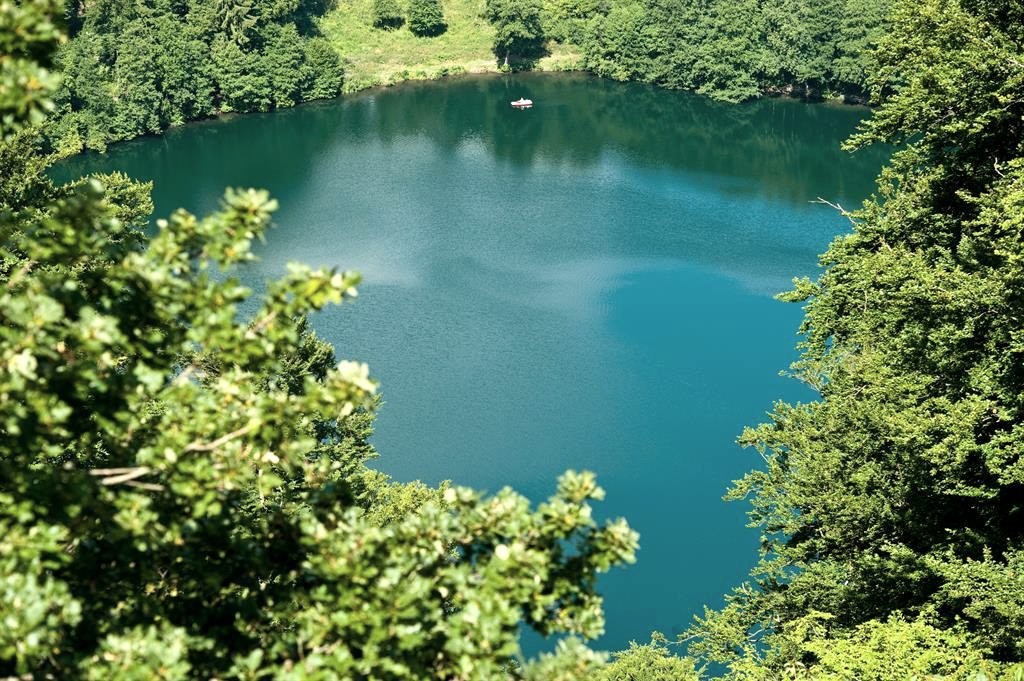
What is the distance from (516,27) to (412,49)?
7.72m

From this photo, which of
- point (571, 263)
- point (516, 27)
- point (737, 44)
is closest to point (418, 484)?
point (571, 263)

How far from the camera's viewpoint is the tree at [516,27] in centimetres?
8288

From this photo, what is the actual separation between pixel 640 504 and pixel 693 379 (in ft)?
25.2

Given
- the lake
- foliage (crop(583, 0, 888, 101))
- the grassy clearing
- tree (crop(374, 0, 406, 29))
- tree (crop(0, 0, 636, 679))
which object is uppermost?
tree (crop(0, 0, 636, 679))

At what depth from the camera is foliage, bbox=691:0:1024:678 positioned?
1744 centimetres

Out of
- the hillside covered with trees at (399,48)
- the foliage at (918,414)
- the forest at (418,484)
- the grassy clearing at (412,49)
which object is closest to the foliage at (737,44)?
the hillside covered with trees at (399,48)

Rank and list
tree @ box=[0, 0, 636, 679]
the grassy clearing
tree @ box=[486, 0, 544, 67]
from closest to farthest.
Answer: tree @ box=[0, 0, 636, 679]
tree @ box=[486, 0, 544, 67]
the grassy clearing

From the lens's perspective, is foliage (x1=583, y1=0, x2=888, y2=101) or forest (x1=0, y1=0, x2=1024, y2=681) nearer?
forest (x1=0, y1=0, x2=1024, y2=681)

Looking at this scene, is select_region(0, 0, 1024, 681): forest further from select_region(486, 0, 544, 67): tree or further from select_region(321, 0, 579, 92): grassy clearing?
select_region(486, 0, 544, 67): tree

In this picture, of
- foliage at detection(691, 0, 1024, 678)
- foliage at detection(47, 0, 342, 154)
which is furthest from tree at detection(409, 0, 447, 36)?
foliage at detection(691, 0, 1024, 678)

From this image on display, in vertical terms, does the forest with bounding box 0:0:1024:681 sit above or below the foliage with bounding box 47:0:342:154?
above

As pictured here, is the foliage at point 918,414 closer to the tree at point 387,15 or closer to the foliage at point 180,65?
the foliage at point 180,65

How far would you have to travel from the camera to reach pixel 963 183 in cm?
2288

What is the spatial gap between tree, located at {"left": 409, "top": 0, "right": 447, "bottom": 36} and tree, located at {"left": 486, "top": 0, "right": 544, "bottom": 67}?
369 centimetres
